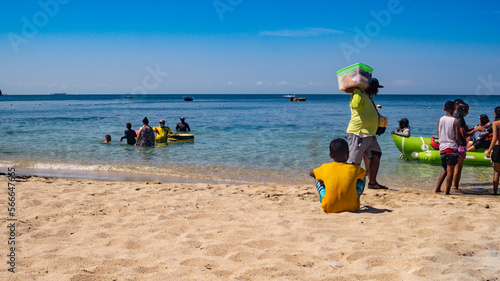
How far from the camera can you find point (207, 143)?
15070 millimetres

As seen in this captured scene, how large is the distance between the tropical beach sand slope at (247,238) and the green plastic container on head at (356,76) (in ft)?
5.76

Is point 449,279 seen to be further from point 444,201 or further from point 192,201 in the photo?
point 192,201

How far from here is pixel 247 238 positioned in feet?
12.6

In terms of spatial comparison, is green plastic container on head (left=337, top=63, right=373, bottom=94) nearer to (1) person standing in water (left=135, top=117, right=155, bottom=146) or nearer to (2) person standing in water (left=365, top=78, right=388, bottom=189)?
(2) person standing in water (left=365, top=78, right=388, bottom=189)

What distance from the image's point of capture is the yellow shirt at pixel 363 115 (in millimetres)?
5648

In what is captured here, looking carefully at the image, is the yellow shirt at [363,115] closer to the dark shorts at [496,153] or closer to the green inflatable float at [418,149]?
the dark shorts at [496,153]

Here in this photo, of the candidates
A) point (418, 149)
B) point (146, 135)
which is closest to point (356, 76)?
point (418, 149)

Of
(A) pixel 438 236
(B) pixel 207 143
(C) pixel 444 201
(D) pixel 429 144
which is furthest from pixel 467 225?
(B) pixel 207 143

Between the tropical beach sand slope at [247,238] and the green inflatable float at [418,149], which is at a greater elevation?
the green inflatable float at [418,149]

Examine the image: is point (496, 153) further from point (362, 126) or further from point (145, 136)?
point (145, 136)

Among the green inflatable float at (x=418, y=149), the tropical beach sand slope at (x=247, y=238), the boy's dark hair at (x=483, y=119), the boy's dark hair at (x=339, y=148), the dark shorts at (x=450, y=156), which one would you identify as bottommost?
the tropical beach sand slope at (x=247, y=238)

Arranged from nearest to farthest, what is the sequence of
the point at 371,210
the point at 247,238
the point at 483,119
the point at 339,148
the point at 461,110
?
1. the point at 247,238
2. the point at 339,148
3. the point at 371,210
4. the point at 461,110
5. the point at 483,119

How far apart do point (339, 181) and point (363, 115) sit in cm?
160

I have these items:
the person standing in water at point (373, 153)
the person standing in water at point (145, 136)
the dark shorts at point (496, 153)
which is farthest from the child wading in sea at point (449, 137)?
the person standing in water at point (145, 136)
